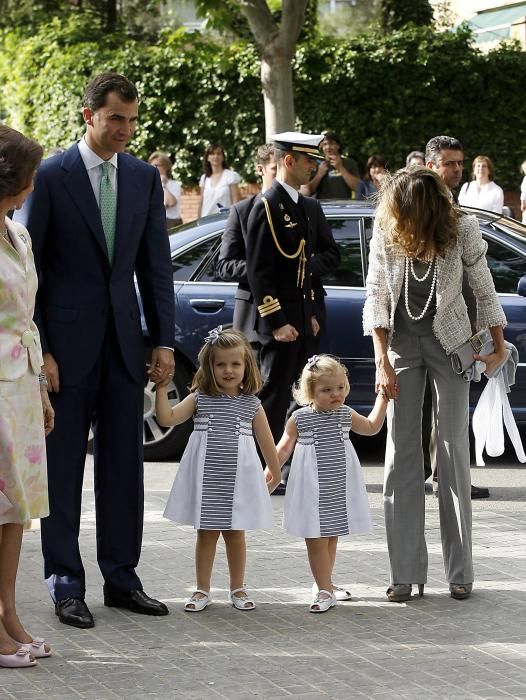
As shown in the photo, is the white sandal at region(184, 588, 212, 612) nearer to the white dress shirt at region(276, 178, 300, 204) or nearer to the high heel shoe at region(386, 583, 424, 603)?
the high heel shoe at region(386, 583, 424, 603)

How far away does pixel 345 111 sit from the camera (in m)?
21.1

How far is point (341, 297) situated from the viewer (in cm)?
934

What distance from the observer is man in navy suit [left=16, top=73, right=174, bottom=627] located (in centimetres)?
571

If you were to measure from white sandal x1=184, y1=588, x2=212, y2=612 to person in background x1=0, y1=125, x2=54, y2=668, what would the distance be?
813mm

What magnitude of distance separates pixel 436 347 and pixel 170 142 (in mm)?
16323

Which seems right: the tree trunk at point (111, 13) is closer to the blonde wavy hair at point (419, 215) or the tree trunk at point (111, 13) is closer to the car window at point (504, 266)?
the car window at point (504, 266)

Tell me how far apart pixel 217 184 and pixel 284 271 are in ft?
27.6

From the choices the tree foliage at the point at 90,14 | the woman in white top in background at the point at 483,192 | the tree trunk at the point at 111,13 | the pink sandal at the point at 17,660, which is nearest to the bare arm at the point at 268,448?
the pink sandal at the point at 17,660

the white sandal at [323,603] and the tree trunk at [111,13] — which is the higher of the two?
the tree trunk at [111,13]

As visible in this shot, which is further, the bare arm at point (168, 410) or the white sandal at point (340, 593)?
the white sandal at point (340, 593)

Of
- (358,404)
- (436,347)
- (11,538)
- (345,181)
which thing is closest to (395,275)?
(436,347)

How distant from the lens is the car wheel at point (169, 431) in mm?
9672

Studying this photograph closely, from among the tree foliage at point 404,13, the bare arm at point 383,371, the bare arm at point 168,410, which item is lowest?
the bare arm at point 168,410

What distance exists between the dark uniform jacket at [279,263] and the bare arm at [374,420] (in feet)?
7.31
